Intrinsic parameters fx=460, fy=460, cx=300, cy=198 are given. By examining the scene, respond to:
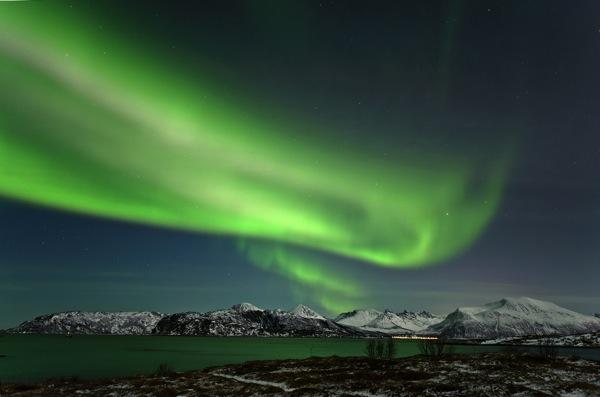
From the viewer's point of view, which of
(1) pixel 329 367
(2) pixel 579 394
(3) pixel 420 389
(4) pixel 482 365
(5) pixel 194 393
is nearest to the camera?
(2) pixel 579 394

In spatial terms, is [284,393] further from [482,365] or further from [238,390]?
[482,365]

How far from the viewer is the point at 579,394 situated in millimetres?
45969

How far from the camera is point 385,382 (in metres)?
57.4

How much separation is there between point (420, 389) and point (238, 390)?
2221cm

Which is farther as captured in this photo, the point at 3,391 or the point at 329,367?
the point at 329,367

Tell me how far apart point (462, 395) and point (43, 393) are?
52.0 meters

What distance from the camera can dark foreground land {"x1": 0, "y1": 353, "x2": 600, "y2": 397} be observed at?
50.1 m

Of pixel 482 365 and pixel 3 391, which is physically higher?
pixel 482 365

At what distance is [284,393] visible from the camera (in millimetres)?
53188

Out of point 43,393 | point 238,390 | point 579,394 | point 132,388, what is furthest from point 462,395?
point 43,393

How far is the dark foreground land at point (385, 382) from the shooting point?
50.1 metres

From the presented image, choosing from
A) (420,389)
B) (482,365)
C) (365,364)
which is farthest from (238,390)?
(482,365)

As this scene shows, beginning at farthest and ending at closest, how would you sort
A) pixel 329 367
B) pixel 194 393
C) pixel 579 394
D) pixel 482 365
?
pixel 329 367 < pixel 482 365 < pixel 194 393 < pixel 579 394

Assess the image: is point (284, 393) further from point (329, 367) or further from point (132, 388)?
point (329, 367)
